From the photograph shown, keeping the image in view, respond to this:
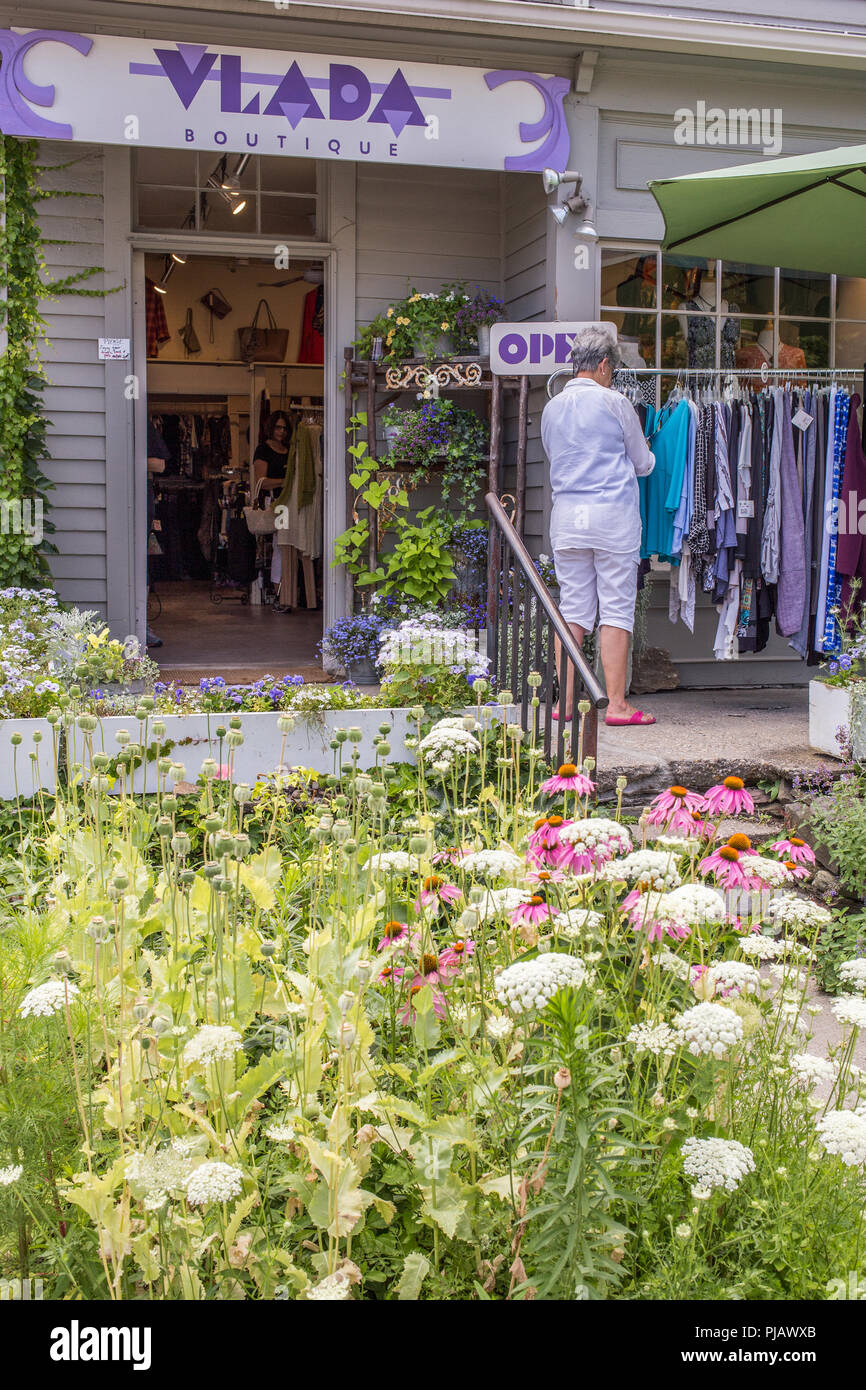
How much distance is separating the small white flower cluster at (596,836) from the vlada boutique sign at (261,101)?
4634mm

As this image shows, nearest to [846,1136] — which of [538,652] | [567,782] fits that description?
[567,782]

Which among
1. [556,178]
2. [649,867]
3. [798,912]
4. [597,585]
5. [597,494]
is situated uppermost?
[556,178]

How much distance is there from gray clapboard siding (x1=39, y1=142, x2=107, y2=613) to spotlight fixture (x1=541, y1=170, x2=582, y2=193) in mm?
2418

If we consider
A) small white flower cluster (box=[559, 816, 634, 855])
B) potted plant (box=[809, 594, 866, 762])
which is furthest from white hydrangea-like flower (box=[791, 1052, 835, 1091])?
potted plant (box=[809, 594, 866, 762])

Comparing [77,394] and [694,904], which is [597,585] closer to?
[77,394]

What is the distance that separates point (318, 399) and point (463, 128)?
684 centimetres

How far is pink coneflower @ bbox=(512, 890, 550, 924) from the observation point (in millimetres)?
1955

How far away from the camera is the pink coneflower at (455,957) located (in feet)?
7.01

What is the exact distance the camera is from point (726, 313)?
22.6 ft

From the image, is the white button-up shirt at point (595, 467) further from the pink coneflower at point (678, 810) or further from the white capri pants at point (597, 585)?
the pink coneflower at point (678, 810)

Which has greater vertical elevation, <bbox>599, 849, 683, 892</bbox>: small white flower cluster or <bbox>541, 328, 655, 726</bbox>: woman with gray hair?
<bbox>541, 328, 655, 726</bbox>: woman with gray hair

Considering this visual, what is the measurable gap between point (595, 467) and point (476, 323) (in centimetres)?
227

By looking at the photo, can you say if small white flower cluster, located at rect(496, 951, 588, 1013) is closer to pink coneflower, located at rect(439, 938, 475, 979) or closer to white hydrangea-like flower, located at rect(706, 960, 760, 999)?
white hydrangea-like flower, located at rect(706, 960, 760, 999)
